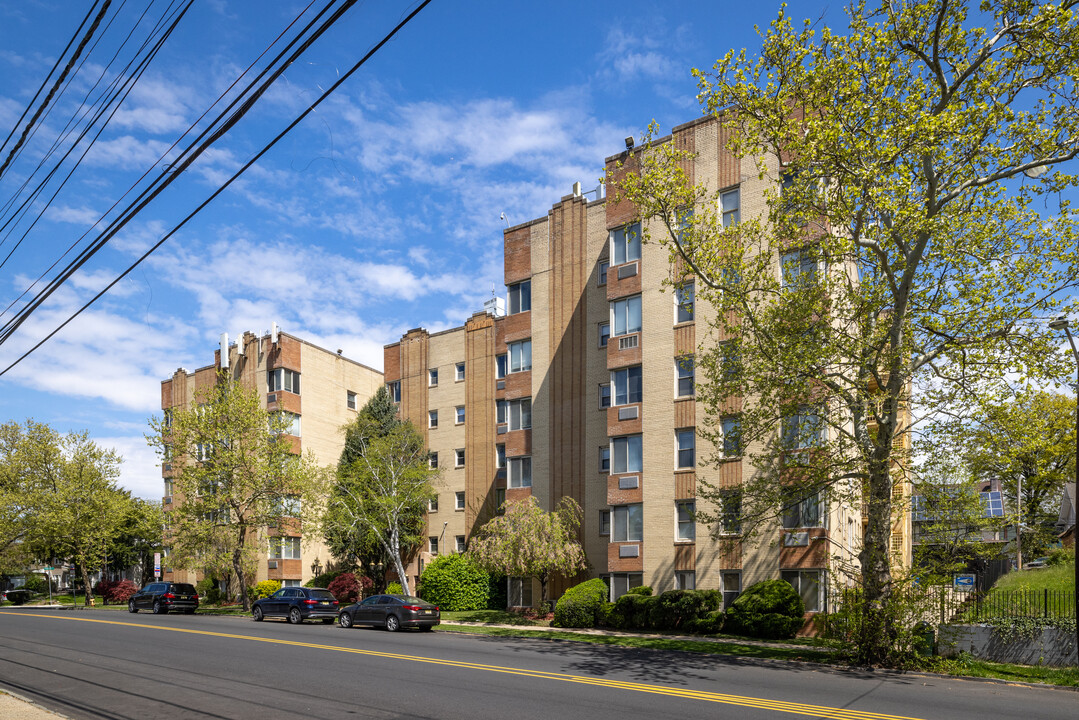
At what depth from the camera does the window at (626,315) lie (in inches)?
1323

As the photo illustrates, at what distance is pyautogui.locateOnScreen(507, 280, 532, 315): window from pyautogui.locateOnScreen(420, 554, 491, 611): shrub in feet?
39.7

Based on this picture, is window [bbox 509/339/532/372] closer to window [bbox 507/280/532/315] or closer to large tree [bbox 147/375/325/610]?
window [bbox 507/280/532/315]

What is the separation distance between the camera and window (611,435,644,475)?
107 feet

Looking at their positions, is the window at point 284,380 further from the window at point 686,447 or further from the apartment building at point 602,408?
the window at point 686,447

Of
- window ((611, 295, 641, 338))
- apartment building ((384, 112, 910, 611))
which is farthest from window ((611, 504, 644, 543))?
window ((611, 295, 641, 338))

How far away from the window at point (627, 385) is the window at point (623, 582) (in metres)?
6.76

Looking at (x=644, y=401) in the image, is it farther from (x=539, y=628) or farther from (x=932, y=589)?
(x=932, y=589)

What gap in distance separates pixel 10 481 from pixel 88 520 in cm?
945

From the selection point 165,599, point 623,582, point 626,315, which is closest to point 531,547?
point 623,582

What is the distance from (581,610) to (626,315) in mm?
11871

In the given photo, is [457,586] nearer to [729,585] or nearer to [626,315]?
[729,585]

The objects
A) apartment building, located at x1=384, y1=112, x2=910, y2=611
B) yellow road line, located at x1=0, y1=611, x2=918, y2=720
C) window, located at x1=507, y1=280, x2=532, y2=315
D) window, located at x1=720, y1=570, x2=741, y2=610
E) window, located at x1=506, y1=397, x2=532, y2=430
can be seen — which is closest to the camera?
yellow road line, located at x1=0, y1=611, x2=918, y2=720

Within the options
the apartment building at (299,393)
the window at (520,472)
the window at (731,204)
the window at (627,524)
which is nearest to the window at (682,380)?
the window at (627,524)

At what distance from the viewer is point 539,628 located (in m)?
29.8
